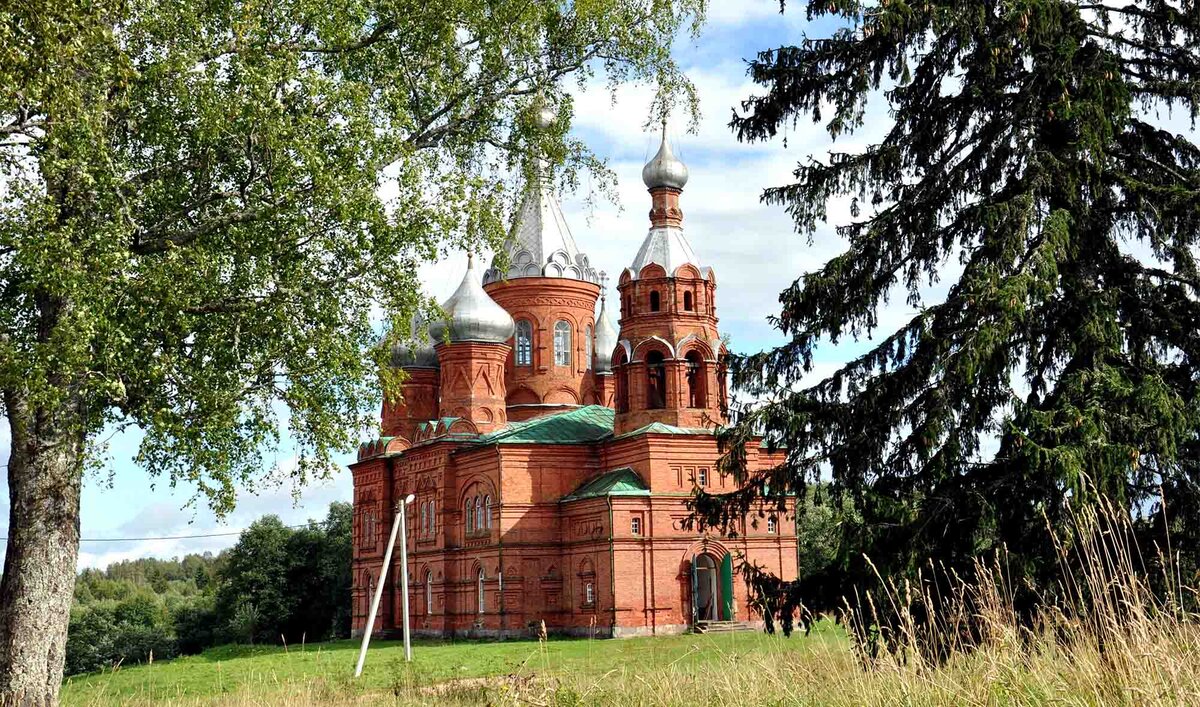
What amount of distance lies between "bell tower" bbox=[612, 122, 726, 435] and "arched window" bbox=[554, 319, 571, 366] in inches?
242

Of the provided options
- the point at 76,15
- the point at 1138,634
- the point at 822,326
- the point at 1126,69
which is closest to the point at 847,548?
the point at 822,326

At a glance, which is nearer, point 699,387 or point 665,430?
point 665,430

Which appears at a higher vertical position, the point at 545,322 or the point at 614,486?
the point at 545,322

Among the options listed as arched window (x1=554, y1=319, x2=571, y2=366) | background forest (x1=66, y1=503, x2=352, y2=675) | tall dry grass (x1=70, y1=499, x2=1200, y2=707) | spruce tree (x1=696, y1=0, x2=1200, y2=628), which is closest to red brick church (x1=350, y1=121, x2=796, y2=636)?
arched window (x1=554, y1=319, x2=571, y2=366)

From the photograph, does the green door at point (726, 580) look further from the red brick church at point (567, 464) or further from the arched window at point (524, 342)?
the arched window at point (524, 342)

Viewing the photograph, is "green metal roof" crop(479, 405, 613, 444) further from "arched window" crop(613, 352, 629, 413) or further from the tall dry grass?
the tall dry grass

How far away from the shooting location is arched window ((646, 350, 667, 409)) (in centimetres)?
3275

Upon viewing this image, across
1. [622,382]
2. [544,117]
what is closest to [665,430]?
[622,382]

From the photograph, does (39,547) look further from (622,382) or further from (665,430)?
(622,382)

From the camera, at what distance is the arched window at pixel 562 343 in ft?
129

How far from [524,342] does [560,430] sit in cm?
550

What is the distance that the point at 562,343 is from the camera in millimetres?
39531

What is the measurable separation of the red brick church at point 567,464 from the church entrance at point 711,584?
4 cm

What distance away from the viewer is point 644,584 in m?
30.7
